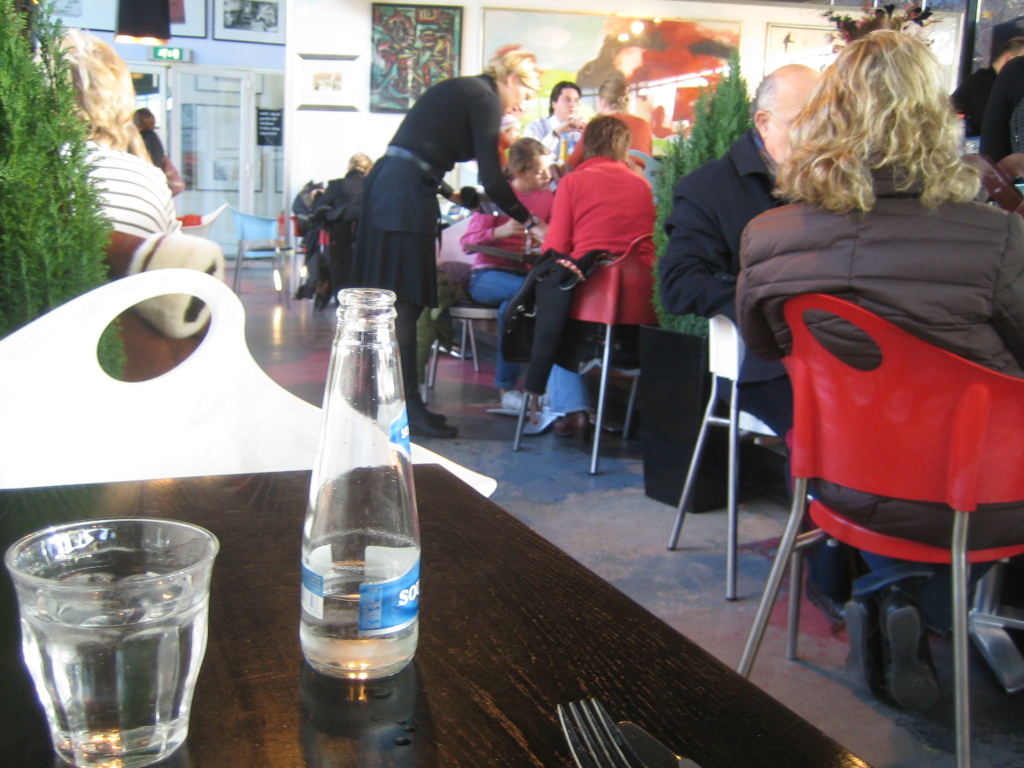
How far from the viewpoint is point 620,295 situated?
3539mm

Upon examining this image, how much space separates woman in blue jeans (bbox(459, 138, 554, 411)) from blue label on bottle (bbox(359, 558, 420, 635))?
13.0 feet

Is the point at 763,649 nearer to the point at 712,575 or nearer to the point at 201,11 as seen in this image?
Answer: the point at 712,575

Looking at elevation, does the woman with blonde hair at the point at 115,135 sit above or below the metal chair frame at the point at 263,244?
above

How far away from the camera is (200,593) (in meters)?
0.45

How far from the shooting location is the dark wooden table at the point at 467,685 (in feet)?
1.42

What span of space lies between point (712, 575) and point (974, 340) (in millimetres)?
1219

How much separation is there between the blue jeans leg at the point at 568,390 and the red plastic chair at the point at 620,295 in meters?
0.51

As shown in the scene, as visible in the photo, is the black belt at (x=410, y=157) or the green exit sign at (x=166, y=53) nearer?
the black belt at (x=410, y=157)

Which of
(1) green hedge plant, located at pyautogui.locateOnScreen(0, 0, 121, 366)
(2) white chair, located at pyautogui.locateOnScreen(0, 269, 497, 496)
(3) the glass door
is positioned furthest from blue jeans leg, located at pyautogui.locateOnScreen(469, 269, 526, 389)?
(3) the glass door

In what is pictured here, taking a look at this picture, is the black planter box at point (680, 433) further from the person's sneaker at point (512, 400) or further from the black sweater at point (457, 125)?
the person's sneaker at point (512, 400)

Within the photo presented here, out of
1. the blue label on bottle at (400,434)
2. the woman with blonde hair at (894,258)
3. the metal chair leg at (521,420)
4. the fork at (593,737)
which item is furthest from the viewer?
the metal chair leg at (521,420)

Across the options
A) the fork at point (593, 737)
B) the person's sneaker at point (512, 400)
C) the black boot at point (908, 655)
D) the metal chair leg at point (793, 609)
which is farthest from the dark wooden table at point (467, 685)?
A: the person's sneaker at point (512, 400)

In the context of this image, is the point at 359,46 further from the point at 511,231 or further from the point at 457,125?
the point at 457,125

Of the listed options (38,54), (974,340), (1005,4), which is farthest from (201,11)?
(974,340)
